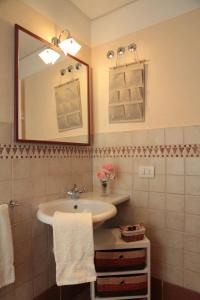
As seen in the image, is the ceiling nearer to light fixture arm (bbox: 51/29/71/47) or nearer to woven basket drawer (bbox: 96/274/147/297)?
light fixture arm (bbox: 51/29/71/47)

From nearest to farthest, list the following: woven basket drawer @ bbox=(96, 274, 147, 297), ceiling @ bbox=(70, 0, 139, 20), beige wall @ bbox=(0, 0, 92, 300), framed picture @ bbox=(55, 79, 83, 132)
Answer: beige wall @ bbox=(0, 0, 92, 300) < woven basket drawer @ bbox=(96, 274, 147, 297) < framed picture @ bbox=(55, 79, 83, 132) < ceiling @ bbox=(70, 0, 139, 20)

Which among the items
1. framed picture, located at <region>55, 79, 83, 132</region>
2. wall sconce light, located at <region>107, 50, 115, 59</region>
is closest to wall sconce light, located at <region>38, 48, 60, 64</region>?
framed picture, located at <region>55, 79, 83, 132</region>

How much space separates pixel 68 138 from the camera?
1.82 meters

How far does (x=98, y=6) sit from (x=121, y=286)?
7.44ft

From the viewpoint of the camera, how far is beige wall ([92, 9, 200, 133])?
63.2 inches

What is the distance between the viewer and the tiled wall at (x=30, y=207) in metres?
1.38

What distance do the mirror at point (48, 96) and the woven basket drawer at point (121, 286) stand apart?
3.50 ft

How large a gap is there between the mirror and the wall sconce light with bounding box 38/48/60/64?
0.02m

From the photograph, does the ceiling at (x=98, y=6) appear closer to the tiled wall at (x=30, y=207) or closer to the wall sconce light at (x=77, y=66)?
the wall sconce light at (x=77, y=66)

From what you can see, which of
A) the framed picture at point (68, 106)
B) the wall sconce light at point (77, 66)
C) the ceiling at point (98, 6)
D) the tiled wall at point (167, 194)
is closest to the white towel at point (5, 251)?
the framed picture at point (68, 106)

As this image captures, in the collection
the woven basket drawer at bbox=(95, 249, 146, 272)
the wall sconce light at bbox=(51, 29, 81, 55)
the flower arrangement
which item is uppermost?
the wall sconce light at bbox=(51, 29, 81, 55)

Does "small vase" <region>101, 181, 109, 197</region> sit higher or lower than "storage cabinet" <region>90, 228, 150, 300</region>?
higher

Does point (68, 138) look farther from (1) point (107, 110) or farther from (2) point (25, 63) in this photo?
(2) point (25, 63)

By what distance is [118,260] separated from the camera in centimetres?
148
